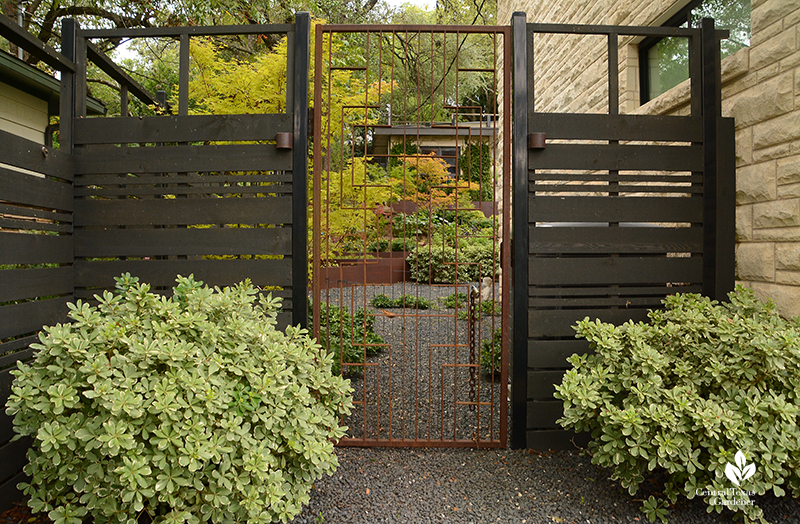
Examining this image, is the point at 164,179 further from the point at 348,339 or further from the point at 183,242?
the point at 348,339

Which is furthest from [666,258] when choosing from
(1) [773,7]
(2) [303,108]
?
(2) [303,108]

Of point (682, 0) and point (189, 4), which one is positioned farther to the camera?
point (189, 4)

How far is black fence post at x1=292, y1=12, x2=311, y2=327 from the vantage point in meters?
2.71

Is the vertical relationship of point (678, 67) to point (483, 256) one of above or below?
above

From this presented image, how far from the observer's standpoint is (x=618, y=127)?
110 inches

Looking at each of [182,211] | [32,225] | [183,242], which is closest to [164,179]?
[182,211]

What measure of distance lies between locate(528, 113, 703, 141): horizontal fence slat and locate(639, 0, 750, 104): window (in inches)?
24.9

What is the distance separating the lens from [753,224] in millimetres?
2762

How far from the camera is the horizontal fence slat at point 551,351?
Answer: 2.80 meters

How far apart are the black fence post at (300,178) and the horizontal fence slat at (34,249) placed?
1.28 m

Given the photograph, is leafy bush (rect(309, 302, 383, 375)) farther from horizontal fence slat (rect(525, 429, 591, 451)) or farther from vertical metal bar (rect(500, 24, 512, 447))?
horizontal fence slat (rect(525, 429, 591, 451))

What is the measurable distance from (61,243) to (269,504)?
190 centimetres

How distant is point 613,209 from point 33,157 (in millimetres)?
3203

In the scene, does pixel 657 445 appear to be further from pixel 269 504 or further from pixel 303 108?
pixel 303 108
